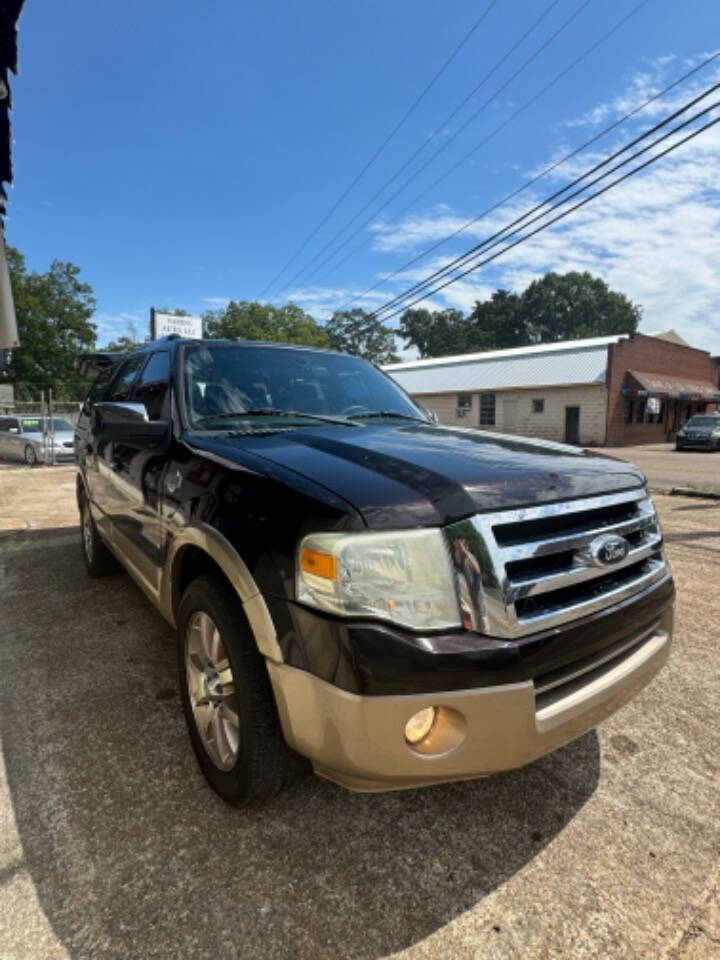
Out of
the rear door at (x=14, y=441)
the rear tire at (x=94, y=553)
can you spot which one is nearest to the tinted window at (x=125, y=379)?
the rear tire at (x=94, y=553)

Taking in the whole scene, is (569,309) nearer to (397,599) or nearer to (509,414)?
(509,414)

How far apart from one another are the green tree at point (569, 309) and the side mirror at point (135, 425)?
84833mm

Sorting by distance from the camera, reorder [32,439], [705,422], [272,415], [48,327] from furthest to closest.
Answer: [48,327], [705,422], [32,439], [272,415]

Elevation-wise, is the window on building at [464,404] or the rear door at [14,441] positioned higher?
the window on building at [464,404]

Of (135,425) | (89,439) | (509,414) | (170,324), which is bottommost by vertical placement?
(89,439)

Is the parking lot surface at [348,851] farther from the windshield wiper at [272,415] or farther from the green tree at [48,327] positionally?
the green tree at [48,327]

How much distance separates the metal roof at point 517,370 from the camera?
29.4m

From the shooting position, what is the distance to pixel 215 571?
2.13 metres

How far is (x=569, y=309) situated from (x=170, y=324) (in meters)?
73.3

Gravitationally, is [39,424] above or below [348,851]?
above

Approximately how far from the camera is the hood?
1.65m

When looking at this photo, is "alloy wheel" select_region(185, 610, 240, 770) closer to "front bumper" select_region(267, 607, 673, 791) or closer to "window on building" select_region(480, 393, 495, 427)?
"front bumper" select_region(267, 607, 673, 791)

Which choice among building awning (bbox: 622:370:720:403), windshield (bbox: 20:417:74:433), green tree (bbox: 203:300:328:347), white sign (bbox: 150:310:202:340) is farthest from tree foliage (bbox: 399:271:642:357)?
windshield (bbox: 20:417:74:433)

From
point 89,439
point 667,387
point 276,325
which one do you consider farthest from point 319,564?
point 276,325
